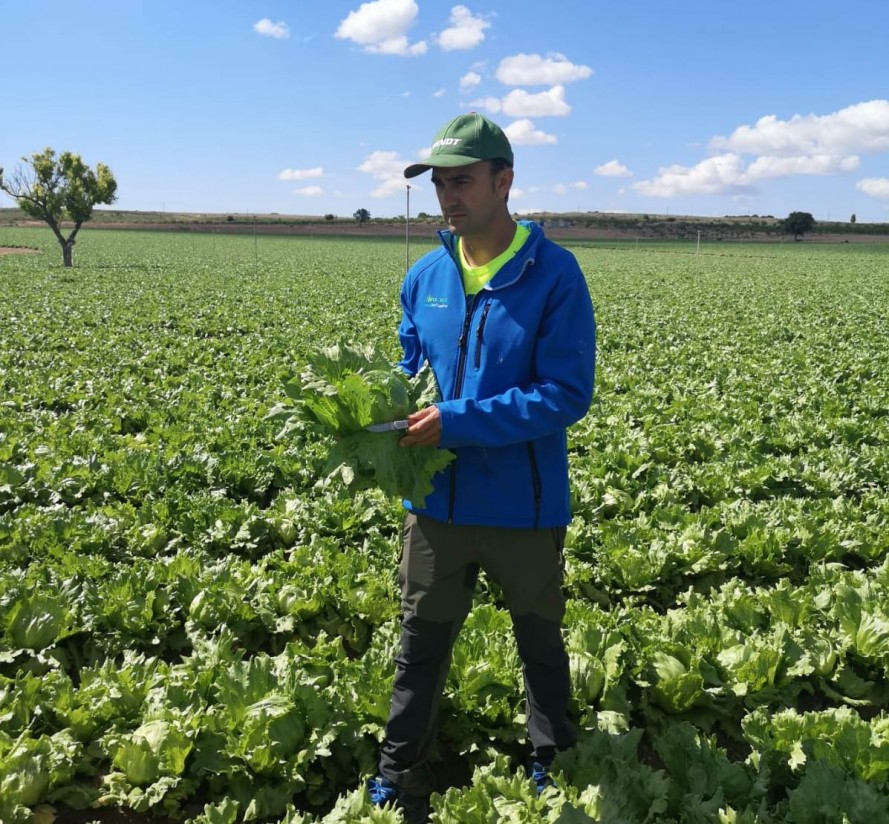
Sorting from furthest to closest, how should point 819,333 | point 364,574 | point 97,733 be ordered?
point 819,333 → point 364,574 → point 97,733

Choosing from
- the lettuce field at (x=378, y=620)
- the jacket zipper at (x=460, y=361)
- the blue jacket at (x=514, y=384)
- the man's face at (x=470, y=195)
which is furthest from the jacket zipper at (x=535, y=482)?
the man's face at (x=470, y=195)

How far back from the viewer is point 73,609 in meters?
4.40

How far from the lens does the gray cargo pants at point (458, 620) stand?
2803 millimetres

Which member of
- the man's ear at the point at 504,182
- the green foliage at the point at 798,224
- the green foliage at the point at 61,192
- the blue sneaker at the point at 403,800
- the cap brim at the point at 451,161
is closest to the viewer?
the cap brim at the point at 451,161

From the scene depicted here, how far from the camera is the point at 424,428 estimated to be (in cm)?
257

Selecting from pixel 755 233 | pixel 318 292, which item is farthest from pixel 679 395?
pixel 755 233

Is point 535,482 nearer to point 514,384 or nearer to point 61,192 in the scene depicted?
point 514,384

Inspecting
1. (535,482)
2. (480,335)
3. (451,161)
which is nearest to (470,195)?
(451,161)

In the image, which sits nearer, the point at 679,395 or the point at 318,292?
the point at 679,395

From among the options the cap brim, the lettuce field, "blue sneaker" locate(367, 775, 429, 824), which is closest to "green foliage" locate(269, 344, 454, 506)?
the lettuce field

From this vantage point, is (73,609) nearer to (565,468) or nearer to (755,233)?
(565,468)

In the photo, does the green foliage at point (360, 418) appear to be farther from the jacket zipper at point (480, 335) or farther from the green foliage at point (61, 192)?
the green foliage at point (61, 192)

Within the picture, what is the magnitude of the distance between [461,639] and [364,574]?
1187 millimetres

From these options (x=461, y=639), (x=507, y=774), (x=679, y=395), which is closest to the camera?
(x=507, y=774)
